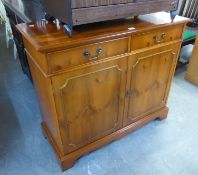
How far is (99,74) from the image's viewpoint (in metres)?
1.06

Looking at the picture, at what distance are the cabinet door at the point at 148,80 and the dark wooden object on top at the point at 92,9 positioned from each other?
0.85 ft

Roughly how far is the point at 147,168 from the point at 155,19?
3.21 ft

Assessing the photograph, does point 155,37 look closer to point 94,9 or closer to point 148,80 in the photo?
point 148,80

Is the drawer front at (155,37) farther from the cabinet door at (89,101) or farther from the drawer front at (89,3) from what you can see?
the drawer front at (89,3)

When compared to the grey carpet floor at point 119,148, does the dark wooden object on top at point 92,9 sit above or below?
above

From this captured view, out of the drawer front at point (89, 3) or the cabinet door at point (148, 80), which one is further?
the cabinet door at point (148, 80)

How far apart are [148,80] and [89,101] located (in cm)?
47

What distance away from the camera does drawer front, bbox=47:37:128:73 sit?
0.89 metres

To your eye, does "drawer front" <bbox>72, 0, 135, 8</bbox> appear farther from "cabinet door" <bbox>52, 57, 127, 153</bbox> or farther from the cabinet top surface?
"cabinet door" <bbox>52, 57, 127, 153</bbox>

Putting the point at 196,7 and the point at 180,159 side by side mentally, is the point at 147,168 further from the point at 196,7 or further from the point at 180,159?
the point at 196,7

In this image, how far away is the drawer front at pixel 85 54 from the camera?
885mm

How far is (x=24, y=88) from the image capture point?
209 cm

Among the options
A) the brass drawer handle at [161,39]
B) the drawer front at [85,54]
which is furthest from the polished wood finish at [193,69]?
the drawer front at [85,54]

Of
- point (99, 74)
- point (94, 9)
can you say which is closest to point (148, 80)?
point (99, 74)
